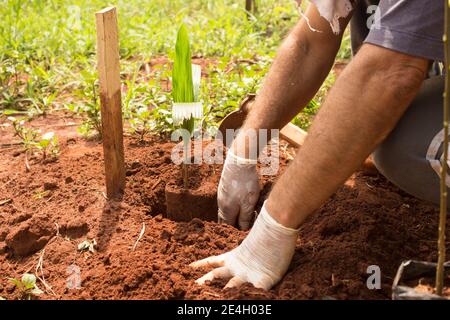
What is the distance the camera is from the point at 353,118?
1510 mm

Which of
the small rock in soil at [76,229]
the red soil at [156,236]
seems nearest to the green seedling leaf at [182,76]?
the red soil at [156,236]

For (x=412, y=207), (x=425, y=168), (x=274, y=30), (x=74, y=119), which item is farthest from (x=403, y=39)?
(x=274, y=30)

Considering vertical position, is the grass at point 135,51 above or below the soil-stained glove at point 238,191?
above

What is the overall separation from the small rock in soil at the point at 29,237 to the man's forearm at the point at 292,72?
2.34 feet

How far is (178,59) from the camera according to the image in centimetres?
212

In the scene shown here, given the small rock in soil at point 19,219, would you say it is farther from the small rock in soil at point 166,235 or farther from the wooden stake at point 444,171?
the wooden stake at point 444,171

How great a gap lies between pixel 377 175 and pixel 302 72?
543mm

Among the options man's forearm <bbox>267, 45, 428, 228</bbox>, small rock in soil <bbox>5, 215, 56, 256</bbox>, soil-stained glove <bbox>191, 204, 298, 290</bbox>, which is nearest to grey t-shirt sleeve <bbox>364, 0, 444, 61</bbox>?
man's forearm <bbox>267, 45, 428, 228</bbox>

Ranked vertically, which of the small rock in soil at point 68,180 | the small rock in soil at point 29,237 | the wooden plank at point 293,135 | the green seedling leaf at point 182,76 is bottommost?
the small rock in soil at point 29,237

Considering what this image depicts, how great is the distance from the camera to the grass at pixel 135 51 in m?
2.93

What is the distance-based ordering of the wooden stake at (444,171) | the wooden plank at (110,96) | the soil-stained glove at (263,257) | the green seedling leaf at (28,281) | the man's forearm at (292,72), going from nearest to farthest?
1. the wooden stake at (444,171)
2. the soil-stained glove at (263,257)
3. the green seedling leaf at (28,281)
4. the wooden plank at (110,96)
5. the man's forearm at (292,72)

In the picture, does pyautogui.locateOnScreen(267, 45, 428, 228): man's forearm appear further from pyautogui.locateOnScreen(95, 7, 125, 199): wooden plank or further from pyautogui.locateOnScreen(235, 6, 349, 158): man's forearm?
pyautogui.locateOnScreen(95, 7, 125, 199): wooden plank

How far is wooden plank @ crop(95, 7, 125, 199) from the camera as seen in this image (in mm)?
1959
